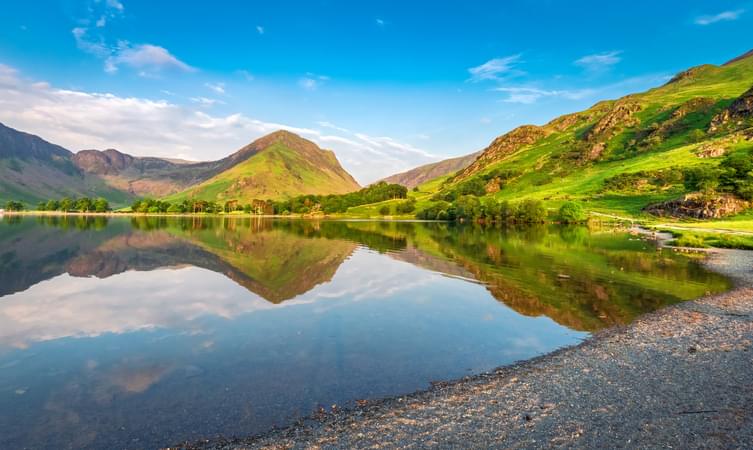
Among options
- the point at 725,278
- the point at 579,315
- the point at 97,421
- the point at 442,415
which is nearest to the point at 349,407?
the point at 442,415

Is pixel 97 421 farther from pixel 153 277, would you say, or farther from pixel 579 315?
pixel 153 277

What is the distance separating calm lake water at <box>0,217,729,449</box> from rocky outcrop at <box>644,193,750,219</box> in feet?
341

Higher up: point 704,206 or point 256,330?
point 704,206

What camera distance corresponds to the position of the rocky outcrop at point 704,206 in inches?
5281

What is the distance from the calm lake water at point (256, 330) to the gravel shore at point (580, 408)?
1896 millimetres

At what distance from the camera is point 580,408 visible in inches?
590

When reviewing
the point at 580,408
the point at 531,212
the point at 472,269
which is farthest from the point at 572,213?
the point at 580,408

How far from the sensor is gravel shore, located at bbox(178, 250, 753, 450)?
1280 centimetres

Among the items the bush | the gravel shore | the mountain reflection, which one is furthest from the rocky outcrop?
the gravel shore

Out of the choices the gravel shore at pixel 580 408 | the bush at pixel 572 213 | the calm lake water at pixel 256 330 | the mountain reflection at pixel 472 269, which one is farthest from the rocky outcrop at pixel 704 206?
the gravel shore at pixel 580 408

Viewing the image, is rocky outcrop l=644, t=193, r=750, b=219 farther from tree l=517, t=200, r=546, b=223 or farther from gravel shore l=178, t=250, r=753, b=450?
gravel shore l=178, t=250, r=753, b=450

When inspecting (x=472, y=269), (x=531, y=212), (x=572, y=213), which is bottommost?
(x=472, y=269)

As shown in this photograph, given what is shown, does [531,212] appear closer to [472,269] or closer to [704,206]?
[704,206]

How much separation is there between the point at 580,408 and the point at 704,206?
166083mm
